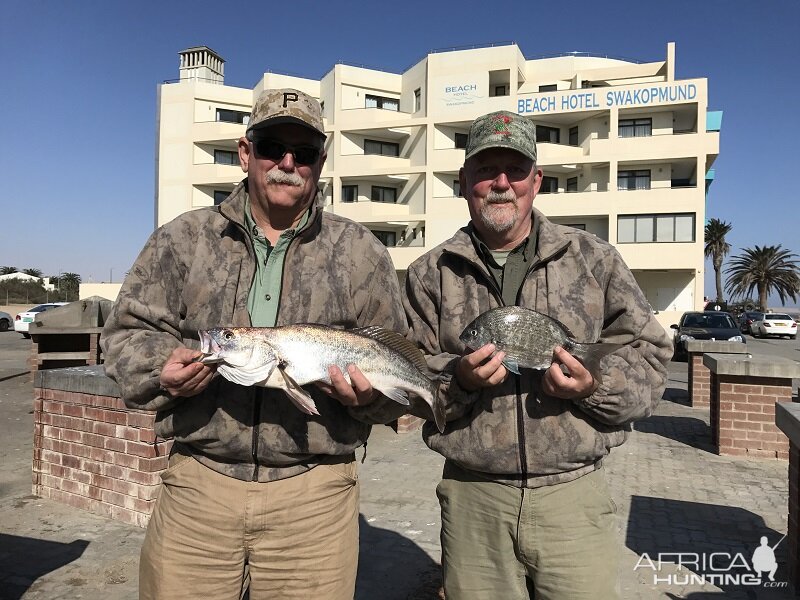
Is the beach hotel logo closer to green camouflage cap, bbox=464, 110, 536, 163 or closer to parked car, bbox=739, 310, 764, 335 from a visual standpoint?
green camouflage cap, bbox=464, 110, 536, 163

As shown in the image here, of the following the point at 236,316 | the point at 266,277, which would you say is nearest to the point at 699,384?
the point at 266,277

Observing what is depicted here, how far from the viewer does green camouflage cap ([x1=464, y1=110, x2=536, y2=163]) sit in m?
3.22

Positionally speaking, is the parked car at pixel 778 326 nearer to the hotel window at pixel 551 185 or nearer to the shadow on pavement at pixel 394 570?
the hotel window at pixel 551 185

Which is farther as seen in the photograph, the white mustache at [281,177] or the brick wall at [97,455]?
the brick wall at [97,455]

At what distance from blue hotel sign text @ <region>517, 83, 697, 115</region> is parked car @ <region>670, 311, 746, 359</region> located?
19055 mm

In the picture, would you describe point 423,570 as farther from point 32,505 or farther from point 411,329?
point 32,505

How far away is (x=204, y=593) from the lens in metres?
2.91

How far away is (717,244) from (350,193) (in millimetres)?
52625

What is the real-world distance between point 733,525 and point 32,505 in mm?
8051

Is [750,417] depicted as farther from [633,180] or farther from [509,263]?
[633,180]

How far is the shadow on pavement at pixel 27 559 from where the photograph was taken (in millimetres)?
4824

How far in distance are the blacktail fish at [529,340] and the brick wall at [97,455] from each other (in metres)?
4.21

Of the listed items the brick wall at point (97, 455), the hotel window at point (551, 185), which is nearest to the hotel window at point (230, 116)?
the hotel window at point (551, 185)

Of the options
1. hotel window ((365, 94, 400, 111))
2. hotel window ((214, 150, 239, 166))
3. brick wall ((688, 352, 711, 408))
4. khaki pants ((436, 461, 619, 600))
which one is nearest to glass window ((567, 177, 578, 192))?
hotel window ((365, 94, 400, 111))
